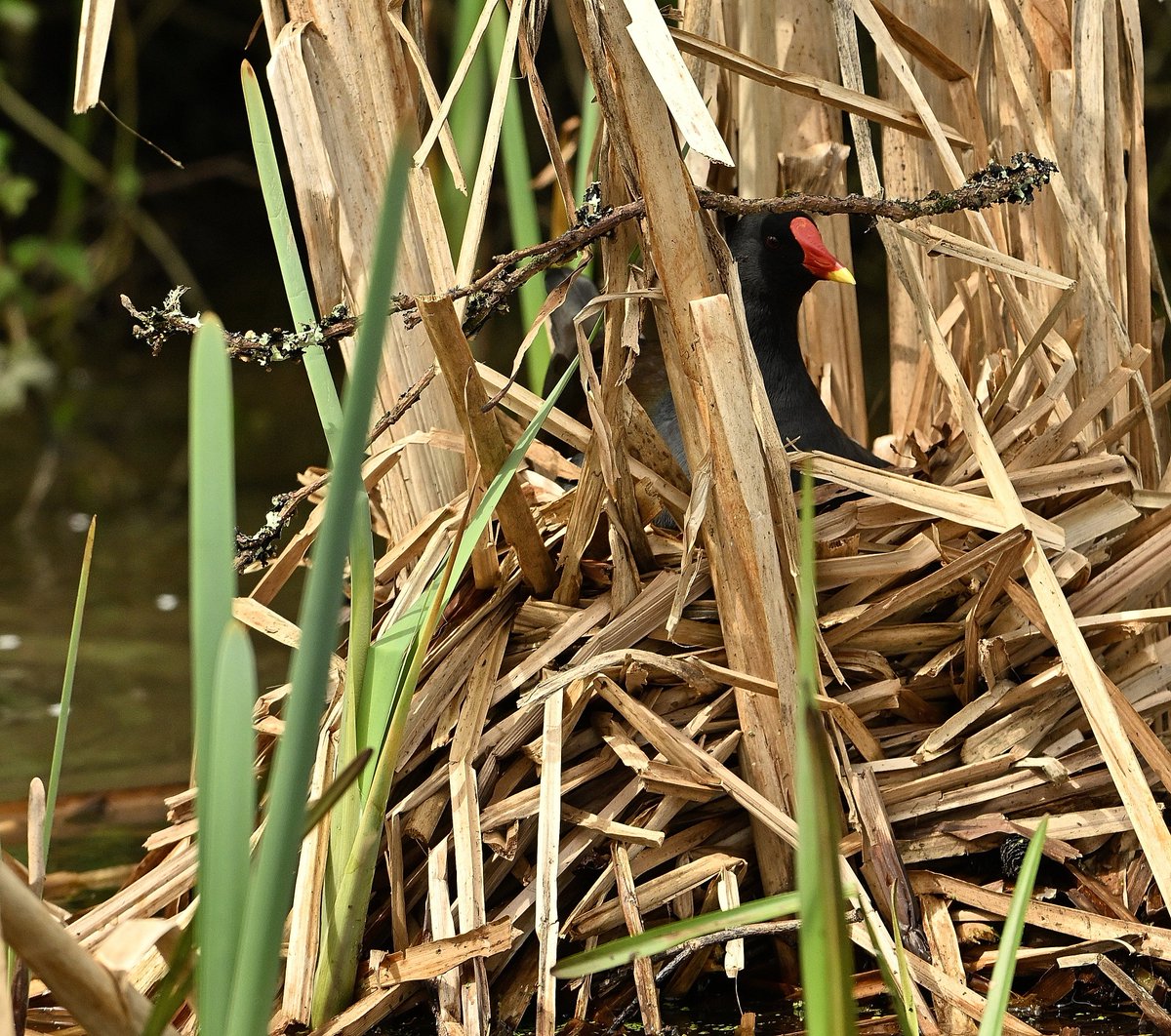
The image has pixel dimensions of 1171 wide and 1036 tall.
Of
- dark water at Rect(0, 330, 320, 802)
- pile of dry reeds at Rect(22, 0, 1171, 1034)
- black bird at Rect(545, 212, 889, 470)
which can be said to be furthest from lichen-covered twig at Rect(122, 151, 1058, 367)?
dark water at Rect(0, 330, 320, 802)

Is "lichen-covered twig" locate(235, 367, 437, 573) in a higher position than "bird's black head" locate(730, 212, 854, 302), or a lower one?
lower

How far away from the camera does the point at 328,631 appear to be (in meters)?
0.45

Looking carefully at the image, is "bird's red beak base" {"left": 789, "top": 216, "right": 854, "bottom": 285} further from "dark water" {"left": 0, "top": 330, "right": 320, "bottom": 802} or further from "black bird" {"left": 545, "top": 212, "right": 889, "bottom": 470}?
"dark water" {"left": 0, "top": 330, "right": 320, "bottom": 802}

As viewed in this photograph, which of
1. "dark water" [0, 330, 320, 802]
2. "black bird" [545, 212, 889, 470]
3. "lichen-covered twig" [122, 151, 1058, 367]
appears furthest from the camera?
"dark water" [0, 330, 320, 802]

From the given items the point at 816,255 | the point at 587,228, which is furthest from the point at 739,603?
the point at 816,255

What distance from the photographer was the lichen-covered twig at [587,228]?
0.82 m

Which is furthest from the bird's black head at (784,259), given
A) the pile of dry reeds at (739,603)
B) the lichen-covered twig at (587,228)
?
the lichen-covered twig at (587,228)

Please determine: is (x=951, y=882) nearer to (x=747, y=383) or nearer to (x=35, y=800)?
(x=747, y=383)

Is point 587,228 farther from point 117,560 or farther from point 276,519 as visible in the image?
point 117,560

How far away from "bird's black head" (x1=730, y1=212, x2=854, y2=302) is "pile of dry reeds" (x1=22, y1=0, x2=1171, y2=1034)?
0.16 metres

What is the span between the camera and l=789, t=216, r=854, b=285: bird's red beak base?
1232mm

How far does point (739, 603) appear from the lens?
34.4 inches

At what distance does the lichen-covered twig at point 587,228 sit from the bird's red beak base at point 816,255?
35 cm

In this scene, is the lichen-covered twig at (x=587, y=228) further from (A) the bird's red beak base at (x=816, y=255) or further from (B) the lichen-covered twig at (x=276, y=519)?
(A) the bird's red beak base at (x=816, y=255)
